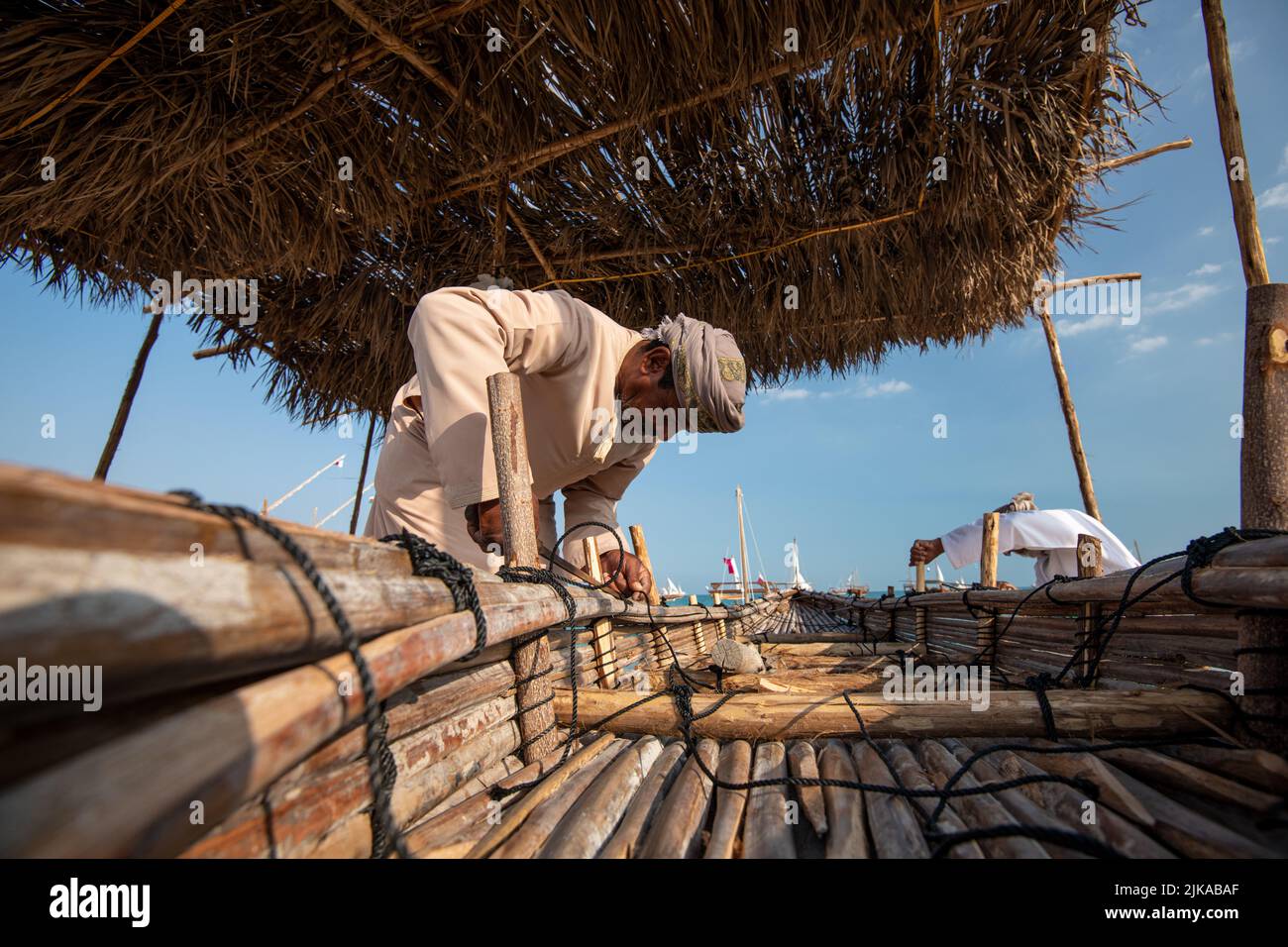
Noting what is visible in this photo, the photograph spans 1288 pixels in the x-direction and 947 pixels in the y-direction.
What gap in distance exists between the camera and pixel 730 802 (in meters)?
1.27

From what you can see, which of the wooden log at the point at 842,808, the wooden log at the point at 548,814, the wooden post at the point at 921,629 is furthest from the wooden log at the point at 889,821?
the wooden post at the point at 921,629

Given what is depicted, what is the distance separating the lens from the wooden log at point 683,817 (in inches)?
41.7

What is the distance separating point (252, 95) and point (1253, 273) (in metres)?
4.50

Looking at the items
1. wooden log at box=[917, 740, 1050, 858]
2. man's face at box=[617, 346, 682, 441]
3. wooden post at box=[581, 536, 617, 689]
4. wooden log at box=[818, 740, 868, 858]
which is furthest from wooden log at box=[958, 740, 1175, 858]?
man's face at box=[617, 346, 682, 441]

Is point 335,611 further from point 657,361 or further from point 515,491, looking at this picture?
point 657,361

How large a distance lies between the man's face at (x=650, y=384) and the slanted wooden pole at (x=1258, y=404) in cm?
182

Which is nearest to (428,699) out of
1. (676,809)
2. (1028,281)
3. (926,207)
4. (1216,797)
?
(676,809)

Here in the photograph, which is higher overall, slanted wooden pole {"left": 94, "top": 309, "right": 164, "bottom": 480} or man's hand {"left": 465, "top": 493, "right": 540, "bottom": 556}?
slanted wooden pole {"left": 94, "top": 309, "right": 164, "bottom": 480}

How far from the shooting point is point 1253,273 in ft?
7.98

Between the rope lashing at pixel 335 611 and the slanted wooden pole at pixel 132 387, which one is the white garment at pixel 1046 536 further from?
the slanted wooden pole at pixel 132 387

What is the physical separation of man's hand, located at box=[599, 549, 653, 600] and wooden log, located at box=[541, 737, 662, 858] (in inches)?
43.1

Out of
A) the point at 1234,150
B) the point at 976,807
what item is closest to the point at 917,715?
the point at 976,807

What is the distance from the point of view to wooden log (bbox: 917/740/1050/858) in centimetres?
99

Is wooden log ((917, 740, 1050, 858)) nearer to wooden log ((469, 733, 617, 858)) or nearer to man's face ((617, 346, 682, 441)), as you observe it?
wooden log ((469, 733, 617, 858))
